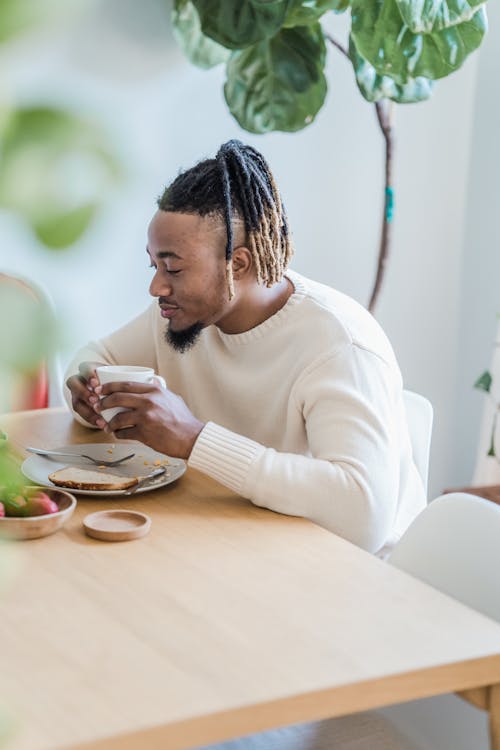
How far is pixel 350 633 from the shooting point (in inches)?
39.0

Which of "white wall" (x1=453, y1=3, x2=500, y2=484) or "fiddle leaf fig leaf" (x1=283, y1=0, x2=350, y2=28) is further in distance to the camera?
"white wall" (x1=453, y1=3, x2=500, y2=484)

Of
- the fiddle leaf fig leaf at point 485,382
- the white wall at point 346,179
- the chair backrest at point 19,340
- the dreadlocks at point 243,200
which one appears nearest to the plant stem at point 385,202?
the white wall at point 346,179

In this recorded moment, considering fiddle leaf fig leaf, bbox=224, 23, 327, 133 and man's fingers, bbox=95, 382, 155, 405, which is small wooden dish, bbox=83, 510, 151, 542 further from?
fiddle leaf fig leaf, bbox=224, 23, 327, 133

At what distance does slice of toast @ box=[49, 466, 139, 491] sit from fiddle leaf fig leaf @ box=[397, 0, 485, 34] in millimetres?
1355

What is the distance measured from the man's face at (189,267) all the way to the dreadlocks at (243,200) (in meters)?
0.02

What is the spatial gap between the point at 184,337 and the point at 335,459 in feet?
1.43

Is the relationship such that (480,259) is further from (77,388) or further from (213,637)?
(213,637)

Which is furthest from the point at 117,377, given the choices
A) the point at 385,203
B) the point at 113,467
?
the point at 385,203

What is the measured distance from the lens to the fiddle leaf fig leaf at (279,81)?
2.59 m

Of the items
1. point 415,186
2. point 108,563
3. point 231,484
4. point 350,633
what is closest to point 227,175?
point 231,484

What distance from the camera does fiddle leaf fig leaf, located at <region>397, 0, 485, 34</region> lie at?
7.43 ft

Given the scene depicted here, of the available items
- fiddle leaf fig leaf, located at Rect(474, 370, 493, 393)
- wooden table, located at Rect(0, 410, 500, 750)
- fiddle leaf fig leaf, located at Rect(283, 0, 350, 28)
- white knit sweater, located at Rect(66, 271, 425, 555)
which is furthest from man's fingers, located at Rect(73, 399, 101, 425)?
fiddle leaf fig leaf, located at Rect(474, 370, 493, 393)

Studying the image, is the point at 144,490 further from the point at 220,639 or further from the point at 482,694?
the point at 482,694

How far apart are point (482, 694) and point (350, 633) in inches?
5.9
